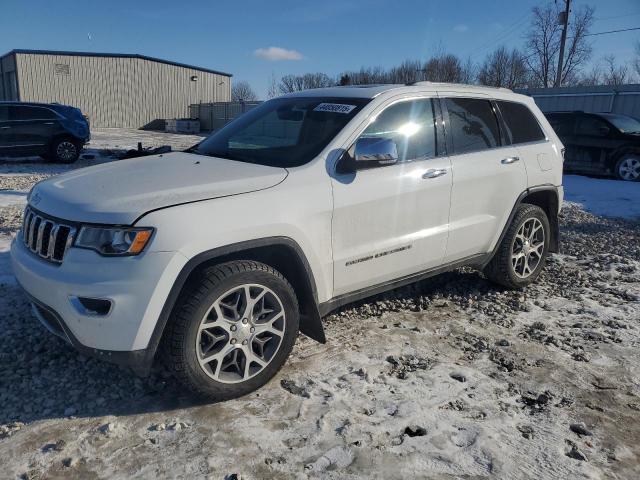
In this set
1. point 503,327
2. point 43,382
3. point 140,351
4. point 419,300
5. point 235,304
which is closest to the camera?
point 140,351

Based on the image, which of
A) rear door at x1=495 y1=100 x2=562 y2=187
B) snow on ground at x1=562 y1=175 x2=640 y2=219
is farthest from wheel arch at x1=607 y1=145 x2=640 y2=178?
rear door at x1=495 y1=100 x2=562 y2=187

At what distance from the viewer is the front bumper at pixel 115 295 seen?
262 cm

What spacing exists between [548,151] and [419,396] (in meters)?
2.96

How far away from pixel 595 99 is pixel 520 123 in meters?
16.6

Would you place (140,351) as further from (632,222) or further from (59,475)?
(632,222)

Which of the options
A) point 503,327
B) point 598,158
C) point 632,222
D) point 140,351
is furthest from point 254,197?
point 598,158

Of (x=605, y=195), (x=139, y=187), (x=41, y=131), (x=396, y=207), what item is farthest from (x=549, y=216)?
(x=41, y=131)

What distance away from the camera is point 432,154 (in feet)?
12.9

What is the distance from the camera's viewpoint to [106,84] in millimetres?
35625

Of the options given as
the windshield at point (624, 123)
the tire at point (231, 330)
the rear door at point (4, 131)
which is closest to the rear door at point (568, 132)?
the windshield at point (624, 123)

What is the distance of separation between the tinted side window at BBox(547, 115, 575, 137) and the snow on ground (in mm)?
1143

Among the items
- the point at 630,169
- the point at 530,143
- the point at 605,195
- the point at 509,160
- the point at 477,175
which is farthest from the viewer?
the point at 630,169

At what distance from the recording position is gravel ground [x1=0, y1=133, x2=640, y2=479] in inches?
101

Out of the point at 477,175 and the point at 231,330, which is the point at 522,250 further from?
the point at 231,330
